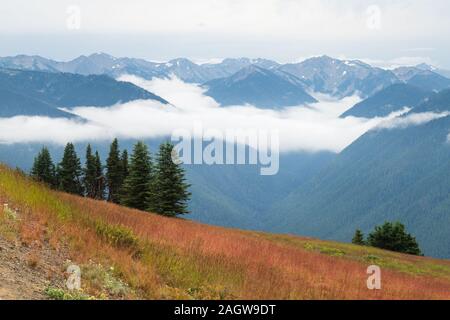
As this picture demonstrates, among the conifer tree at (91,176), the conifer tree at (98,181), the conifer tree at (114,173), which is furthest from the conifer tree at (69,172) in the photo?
the conifer tree at (114,173)

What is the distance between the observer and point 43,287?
898 cm

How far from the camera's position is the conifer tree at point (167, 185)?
5219cm

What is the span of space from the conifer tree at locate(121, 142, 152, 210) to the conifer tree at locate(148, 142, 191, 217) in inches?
209

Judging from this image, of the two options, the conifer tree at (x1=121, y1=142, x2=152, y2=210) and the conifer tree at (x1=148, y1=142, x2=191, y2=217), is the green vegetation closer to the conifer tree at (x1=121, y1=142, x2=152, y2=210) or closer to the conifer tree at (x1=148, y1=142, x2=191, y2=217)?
the conifer tree at (x1=121, y1=142, x2=152, y2=210)

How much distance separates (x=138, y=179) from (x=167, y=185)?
7.61 meters

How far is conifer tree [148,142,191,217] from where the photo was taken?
52188mm

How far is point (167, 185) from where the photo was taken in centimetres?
5300

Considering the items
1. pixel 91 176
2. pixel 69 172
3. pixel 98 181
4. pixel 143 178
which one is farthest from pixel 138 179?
pixel 91 176

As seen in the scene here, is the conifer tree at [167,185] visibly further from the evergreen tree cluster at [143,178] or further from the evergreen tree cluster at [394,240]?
the evergreen tree cluster at [394,240]

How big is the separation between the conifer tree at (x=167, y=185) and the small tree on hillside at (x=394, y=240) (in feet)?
105

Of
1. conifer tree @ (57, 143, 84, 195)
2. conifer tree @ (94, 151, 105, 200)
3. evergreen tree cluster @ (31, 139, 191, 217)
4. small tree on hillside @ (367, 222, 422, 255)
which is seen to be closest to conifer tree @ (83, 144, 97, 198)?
conifer tree @ (94, 151, 105, 200)

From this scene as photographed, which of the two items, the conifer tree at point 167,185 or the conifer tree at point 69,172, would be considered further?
the conifer tree at point 69,172
